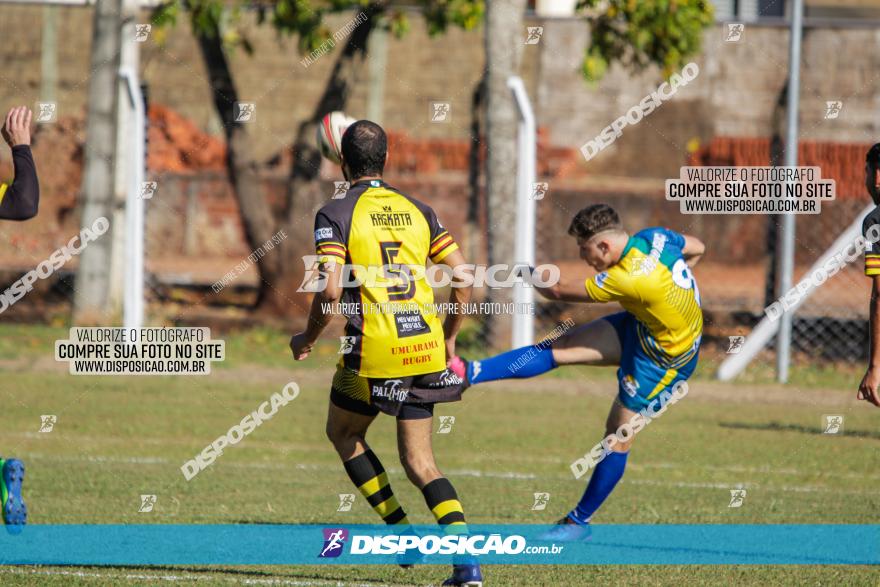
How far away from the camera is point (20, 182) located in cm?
569

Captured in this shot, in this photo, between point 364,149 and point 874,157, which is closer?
point 364,149

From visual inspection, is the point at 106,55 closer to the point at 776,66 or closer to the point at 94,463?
Answer: the point at 94,463

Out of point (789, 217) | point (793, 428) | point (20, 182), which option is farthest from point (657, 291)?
point (789, 217)

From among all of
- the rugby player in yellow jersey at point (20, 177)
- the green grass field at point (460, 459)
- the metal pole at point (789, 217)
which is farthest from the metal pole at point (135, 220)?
the rugby player in yellow jersey at point (20, 177)

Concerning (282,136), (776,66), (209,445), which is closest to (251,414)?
(209,445)

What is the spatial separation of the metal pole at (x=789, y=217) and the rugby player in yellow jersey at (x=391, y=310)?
7.90m

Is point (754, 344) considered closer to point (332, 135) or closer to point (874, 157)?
point (874, 157)

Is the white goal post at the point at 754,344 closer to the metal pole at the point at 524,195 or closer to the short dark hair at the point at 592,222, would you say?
the metal pole at the point at 524,195

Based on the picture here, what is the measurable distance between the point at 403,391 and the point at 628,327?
2.01 m

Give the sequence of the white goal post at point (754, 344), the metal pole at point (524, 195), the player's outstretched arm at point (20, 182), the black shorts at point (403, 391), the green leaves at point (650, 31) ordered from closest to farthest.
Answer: the player's outstretched arm at point (20, 182) < the black shorts at point (403, 391) < the white goal post at point (754, 344) < the metal pole at point (524, 195) < the green leaves at point (650, 31)

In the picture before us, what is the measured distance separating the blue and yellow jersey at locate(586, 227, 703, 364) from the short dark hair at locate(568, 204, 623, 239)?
0.22 metres

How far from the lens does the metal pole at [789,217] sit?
13.2 m

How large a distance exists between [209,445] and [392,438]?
1484 millimetres

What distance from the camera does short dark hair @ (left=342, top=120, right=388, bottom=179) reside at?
599cm
